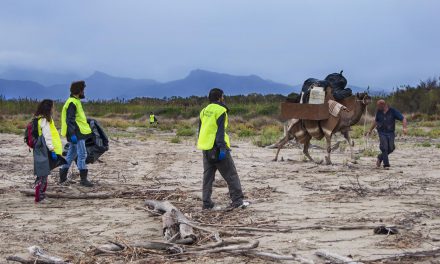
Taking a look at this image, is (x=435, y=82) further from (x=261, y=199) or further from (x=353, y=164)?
(x=261, y=199)

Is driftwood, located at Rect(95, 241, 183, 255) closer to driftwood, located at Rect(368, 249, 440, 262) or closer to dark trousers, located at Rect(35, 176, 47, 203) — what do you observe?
driftwood, located at Rect(368, 249, 440, 262)

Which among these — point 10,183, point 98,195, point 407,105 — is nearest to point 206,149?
point 98,195

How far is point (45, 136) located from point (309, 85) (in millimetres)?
7482

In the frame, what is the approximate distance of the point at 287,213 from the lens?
867 cm

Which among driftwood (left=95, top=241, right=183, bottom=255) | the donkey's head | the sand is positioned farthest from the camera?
the donkey's head

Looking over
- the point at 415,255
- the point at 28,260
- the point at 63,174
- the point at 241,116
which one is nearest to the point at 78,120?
the point at 63,174

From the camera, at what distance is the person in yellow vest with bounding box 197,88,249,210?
348 inches

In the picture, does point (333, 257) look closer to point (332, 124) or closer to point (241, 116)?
point (332, 124)

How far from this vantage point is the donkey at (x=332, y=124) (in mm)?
14978

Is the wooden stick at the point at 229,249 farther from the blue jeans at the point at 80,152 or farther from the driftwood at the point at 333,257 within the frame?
the blue jeans at the point at 80,152

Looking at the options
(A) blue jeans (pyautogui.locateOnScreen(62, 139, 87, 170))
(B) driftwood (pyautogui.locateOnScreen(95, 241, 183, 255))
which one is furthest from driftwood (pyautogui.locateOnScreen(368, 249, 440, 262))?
(A) blue jeans (pyautogui.locateOnScreen(62, 139, 87, 170))

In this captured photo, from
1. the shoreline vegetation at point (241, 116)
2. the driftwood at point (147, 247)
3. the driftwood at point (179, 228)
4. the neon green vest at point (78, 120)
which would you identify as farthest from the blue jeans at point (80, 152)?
the shoreline vegetation at point (241, 116)

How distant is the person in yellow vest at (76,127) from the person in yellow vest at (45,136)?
34.9 inches

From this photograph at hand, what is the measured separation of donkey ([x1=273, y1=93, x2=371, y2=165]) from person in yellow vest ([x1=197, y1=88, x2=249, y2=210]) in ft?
19.9
